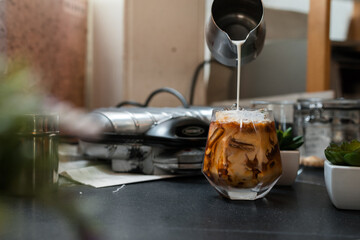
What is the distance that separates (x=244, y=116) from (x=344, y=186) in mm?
195

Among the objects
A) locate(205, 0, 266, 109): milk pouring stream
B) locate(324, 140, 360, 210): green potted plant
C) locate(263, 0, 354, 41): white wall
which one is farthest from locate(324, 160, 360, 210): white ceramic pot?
locate(263, 0, 354, 41): white wall

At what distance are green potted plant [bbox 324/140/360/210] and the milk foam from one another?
123mm

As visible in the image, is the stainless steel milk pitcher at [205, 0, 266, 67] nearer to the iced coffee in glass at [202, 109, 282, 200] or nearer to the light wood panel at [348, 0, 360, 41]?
the iced coffee in glass at [202, 109, 282, 200]

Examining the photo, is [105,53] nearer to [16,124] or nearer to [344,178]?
[344,178]

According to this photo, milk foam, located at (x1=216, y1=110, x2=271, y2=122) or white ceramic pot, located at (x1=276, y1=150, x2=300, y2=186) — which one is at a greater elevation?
milk foam, located at (x1=216, y1=110, x2=271, y2=122)

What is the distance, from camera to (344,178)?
582 millimetres

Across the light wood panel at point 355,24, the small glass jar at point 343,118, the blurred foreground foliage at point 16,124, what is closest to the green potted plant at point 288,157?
the small glass jar at point 343,118

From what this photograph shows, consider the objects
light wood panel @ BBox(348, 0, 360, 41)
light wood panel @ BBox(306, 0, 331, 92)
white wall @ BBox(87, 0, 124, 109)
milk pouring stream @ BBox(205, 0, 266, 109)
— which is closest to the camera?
milk pouring stream @ BBox(205, 0, 266, 109)

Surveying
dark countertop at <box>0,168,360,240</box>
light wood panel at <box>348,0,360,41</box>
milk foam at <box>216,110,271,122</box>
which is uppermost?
light wood panel at <box>348,0,360,41</box>

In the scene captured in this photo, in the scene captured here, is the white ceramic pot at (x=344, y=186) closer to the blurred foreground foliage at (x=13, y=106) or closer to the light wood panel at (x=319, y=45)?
the blurred foreground foliage at (x=13, y=106)

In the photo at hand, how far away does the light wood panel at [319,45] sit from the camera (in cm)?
134

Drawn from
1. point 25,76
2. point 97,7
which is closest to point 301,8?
point 97,7

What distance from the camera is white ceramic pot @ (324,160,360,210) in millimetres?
577

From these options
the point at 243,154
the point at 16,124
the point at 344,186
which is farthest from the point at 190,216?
the point at 16,124
